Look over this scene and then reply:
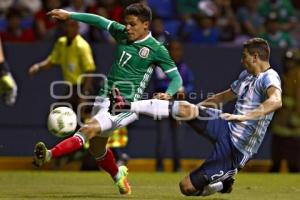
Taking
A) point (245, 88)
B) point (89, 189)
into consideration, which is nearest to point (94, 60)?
point (89, 189)

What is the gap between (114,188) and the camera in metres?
13.3

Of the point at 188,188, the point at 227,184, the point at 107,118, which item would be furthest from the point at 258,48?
the point at 107,118

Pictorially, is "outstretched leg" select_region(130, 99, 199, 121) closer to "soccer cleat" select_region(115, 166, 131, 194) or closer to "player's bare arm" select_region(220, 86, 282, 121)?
"soccer cleat" select_region(115, 166, 131, 194)

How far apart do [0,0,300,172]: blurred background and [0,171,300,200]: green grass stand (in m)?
1.97

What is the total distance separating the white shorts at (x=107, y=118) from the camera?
456 inches

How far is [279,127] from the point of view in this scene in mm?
19219

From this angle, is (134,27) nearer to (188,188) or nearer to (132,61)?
(132,61)

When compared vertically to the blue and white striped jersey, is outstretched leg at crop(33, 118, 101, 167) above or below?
below

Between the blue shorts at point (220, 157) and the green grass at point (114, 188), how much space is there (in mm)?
550

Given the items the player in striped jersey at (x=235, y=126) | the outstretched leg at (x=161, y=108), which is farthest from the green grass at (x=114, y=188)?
the outstretched leg at (x=161, y=108)

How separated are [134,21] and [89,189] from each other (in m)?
2.48

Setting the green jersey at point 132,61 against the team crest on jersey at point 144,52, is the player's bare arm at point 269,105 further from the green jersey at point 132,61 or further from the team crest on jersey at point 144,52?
the team crest on jersey at point 144,52

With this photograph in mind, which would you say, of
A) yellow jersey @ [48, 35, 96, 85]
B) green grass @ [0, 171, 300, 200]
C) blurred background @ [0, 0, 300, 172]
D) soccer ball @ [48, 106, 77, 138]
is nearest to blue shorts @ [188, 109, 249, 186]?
green grass @ [0, 171, 300, 200]

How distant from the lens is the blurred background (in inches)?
746
